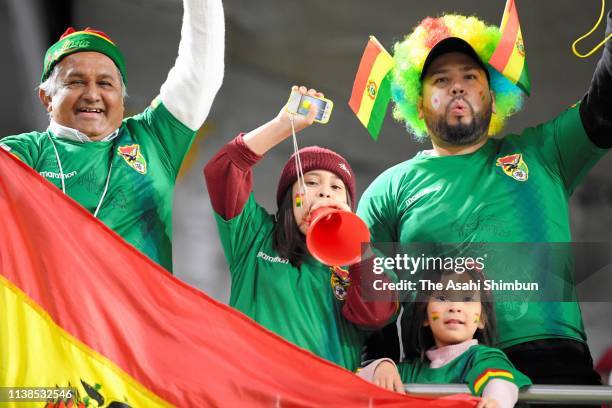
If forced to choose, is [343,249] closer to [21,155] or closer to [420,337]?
[420,337]

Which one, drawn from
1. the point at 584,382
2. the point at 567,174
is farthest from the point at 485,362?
the point at 567,174

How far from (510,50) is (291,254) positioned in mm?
1087

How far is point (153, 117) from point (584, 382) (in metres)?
1.70

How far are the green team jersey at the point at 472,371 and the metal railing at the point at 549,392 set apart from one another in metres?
0.03

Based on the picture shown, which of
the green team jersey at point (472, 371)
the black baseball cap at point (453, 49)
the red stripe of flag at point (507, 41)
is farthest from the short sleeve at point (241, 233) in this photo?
the red stripe of flag at point (507, 41)

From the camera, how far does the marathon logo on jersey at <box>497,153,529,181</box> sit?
3348 millimetres

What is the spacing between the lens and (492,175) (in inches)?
133

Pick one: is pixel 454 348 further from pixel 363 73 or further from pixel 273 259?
pixel 363 73

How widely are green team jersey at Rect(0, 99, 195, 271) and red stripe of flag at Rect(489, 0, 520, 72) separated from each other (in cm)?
113

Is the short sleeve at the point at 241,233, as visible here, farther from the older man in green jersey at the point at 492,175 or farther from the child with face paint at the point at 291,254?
the older man in green jersey at the point at 492,175

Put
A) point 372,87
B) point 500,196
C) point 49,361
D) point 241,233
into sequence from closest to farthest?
1. point 49,361
2. point 241,233
3. point 500,196
4. point 372,87

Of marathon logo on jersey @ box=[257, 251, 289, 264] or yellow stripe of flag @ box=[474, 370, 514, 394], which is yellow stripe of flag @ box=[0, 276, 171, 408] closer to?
marathon logo on jersey @ box=[257, 251, 289, 264]

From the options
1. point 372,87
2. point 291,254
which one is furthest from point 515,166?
point 291,254

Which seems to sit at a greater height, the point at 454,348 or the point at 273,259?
the point at 273,259
